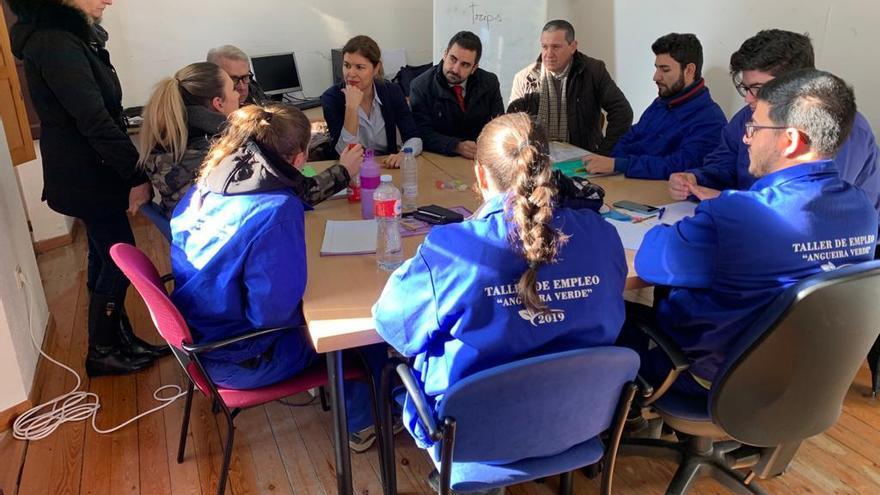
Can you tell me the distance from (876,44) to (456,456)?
9.19ft

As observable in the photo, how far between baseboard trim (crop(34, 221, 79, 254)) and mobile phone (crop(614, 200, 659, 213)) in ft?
11.3

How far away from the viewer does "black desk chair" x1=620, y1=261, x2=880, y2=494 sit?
1.29 meters

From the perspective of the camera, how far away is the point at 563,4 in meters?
4.84

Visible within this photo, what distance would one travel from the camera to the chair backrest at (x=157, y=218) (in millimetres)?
2123

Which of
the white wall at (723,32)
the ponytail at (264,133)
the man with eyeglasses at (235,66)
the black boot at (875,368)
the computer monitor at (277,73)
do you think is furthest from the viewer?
the computer monitor at (277,73)

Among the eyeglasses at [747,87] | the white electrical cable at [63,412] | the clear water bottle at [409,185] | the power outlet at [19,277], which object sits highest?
the eyeglasses at [747,87]

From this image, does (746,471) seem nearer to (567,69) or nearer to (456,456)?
(456,456)

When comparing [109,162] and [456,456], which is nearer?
[456,456]

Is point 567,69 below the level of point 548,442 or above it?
above

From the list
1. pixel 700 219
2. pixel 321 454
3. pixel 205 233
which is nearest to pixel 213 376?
pixel 205 233

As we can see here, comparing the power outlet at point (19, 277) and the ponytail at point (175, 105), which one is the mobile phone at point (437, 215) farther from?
the power outlet at point (19, 277)

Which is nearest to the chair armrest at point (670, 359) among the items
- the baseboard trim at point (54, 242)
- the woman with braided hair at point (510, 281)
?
the woman with braided hair at point (510, 281)

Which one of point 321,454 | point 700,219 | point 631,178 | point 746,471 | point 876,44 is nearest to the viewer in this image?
point 700,219

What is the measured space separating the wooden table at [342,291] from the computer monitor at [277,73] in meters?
2.60
